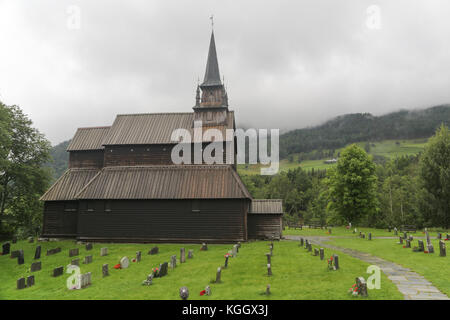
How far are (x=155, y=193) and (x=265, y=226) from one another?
37.3 feet

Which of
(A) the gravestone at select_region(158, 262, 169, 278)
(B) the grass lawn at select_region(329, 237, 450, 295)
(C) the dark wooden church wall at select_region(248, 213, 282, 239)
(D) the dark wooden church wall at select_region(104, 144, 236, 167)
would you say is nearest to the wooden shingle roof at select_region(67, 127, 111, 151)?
(D) the dark wooden church wall at select_region(104, 144, 236, 167)

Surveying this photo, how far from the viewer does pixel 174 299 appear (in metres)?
11.7

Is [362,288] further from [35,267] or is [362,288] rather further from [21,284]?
[35,267]

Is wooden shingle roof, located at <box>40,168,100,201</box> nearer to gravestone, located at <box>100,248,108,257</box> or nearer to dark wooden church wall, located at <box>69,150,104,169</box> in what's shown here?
dark wooden church wall, located at <box>69,150,104,169</box>

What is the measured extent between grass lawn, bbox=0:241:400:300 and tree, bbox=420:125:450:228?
25.9 metres

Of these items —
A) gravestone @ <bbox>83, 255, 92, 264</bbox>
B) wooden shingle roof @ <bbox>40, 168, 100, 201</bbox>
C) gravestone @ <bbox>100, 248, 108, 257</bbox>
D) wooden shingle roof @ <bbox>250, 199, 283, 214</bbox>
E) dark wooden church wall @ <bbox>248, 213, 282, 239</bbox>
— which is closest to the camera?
gravestone @ <bbox>83, 255, 92, 264</bbox>

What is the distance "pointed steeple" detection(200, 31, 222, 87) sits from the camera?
35281 mm

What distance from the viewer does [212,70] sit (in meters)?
36.5

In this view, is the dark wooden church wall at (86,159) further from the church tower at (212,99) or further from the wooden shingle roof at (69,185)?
the church tower at (212,99)

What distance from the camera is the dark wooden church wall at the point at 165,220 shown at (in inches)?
1086

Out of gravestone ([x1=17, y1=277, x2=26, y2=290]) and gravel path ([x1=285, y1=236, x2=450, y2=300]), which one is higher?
gravel path ([x1=285, y1=236, x2=450, y2=300])

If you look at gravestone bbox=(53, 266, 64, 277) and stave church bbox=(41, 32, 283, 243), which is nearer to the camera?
gravestone bbox=(53, 266, 64, 277)

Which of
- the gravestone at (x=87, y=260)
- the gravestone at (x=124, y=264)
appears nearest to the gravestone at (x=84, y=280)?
the gravestone at (x=124, y=264)

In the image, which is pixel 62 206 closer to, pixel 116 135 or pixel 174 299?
pixel 116 135
